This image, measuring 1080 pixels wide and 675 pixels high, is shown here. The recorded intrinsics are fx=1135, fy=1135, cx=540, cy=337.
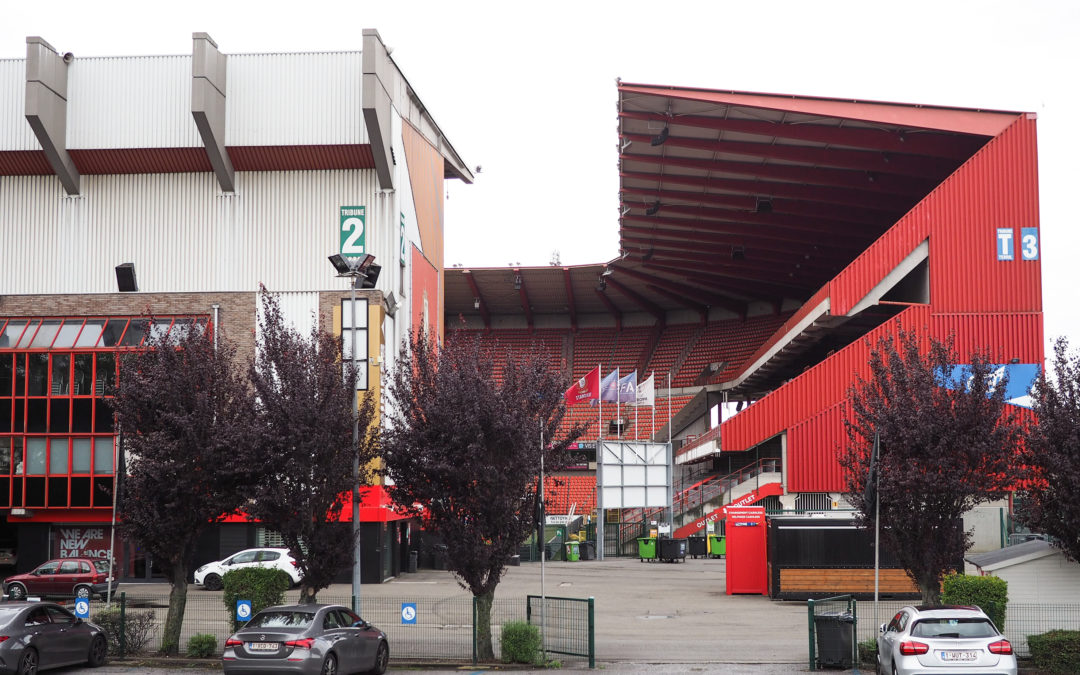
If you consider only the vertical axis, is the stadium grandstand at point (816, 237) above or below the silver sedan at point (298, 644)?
above

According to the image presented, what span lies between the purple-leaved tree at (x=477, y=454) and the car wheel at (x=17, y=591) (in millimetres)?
15812

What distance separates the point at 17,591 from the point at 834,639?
2254 centimetres

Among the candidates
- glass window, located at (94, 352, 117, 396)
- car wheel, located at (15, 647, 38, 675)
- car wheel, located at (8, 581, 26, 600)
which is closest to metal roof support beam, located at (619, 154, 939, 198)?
glass window, located at (94, 352, 117, 396)

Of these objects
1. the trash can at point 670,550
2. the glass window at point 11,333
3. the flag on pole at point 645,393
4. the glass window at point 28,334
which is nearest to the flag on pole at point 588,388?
the flag on pole at point 645,393

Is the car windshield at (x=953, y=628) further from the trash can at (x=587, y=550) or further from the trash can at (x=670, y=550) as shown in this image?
the trash can at (x=587, y=550)

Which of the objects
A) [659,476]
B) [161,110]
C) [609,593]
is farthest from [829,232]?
[161,110]

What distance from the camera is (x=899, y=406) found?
20.2m

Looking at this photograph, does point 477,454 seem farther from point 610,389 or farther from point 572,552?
point 610,389

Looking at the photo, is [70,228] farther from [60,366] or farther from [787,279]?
[787,279]

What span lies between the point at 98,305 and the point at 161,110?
686 cm

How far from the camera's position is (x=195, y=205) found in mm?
39125

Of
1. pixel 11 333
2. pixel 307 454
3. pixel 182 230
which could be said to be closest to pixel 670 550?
pixel 182 230

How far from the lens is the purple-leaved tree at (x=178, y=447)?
20172mm

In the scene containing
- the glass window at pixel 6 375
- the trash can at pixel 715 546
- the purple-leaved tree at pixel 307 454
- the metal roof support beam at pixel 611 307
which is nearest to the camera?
the purple-leaved tree at pixel 307 454
